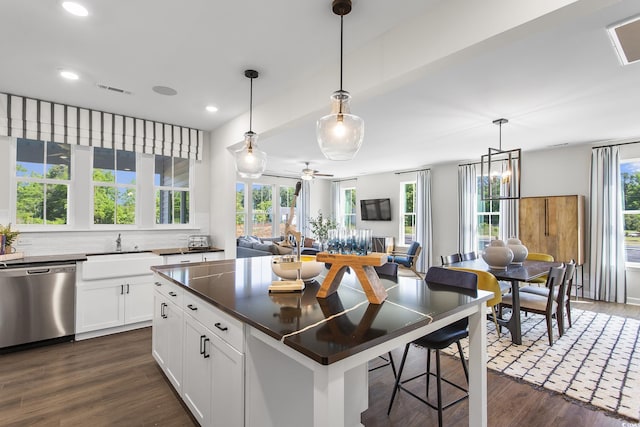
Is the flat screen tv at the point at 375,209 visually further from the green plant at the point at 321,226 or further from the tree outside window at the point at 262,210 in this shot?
the tree outside window at the point at 262,210

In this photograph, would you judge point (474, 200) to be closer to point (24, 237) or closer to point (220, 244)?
point (220, 244)

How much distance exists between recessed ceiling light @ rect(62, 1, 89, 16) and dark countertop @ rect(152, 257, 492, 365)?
76.3 inches

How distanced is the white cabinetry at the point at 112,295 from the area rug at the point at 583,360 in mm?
3581

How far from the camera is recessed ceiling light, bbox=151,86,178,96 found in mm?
3348

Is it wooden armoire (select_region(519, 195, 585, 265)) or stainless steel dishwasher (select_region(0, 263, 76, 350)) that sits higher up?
wooden armoire (select_region(519, 195, 585, 265))

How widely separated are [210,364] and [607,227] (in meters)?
6.47

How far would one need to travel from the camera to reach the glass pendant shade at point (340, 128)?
6.18 ft

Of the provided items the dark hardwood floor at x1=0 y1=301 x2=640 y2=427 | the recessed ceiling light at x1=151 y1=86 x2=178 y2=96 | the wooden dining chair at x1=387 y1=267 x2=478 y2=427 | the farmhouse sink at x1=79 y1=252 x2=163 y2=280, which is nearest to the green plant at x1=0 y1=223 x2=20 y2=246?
the farmhouse sink at x1=79 y1=252 x2=163 y2=280

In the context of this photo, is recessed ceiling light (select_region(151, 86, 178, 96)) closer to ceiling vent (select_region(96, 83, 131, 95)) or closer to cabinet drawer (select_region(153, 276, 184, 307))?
ceiling vent (select_region(96, 83, 131, 95))

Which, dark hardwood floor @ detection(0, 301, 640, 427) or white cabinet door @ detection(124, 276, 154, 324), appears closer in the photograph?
dark hardwood floor @ detection(0, 301, 640, 427)

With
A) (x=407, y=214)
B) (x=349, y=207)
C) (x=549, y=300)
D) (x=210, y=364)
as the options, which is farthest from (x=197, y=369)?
(x=349, y=207)

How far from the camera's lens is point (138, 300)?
375 centimetres

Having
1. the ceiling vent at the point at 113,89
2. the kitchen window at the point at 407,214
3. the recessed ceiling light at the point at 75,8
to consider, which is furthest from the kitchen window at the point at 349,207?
the recessed ceiling light at the point at 75,8

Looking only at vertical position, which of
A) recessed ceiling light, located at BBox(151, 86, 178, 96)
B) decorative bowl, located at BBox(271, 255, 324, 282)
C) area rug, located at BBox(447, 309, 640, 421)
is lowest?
area rug, located at BBox(447, 309, 640, 421)
